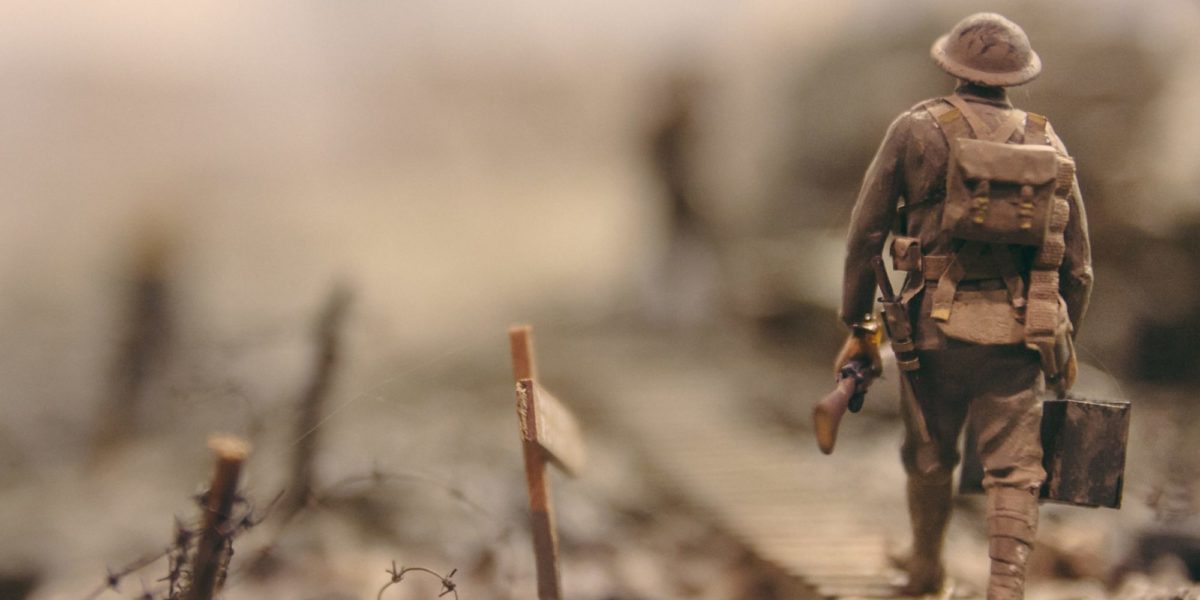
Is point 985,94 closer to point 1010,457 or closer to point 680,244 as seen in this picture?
point 1010,457

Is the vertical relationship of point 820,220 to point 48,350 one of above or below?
above

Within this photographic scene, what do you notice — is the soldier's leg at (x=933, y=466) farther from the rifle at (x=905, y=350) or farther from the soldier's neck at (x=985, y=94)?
the soldier's neck at (x=985, y=94)

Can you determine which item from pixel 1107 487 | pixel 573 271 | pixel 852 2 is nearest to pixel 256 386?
pixel 573 271

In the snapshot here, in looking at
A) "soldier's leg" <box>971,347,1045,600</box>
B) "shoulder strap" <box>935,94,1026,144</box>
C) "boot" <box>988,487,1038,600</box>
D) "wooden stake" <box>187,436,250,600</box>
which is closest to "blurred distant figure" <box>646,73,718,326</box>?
"shoulder strap" <box>935,94,1026,144</box>

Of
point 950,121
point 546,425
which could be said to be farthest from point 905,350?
point 546,425

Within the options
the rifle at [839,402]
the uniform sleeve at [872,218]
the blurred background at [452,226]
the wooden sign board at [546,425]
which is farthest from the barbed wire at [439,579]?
the uniform sleeve at [872,218]

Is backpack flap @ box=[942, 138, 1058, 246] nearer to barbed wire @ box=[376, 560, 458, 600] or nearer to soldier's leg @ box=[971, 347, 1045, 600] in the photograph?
soldier's leg @ box=[971, 347, 1045, 600]

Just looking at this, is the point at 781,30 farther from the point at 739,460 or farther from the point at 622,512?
the point at 622,512
